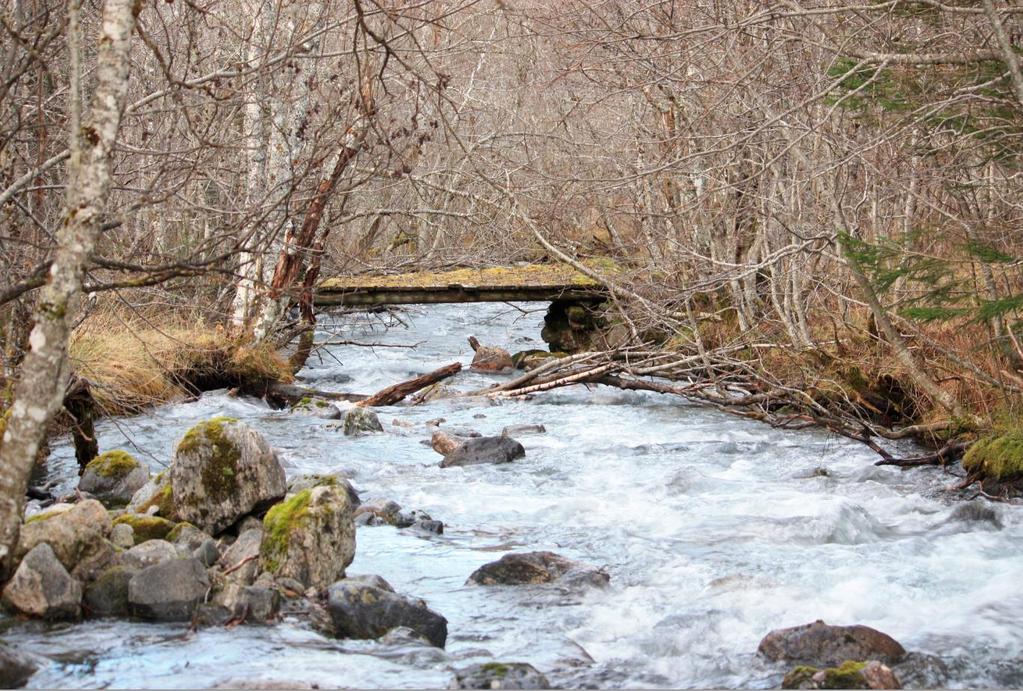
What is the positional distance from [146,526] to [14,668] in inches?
68.9

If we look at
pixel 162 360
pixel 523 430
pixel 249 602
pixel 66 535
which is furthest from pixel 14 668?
pixel 162 360

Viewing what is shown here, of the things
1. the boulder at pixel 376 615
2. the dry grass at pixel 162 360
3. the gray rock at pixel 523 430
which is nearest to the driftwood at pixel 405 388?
the dry grass at pixel 162 360

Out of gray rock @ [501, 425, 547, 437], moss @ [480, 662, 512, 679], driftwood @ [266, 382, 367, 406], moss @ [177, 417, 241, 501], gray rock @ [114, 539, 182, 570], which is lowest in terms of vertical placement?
moss @ [480, 662, 512, 679]

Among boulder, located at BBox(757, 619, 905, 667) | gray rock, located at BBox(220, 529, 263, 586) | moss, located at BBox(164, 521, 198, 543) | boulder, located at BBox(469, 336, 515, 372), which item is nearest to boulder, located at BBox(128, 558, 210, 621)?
gray rock, located at BBox(220, 529, 263, 586)

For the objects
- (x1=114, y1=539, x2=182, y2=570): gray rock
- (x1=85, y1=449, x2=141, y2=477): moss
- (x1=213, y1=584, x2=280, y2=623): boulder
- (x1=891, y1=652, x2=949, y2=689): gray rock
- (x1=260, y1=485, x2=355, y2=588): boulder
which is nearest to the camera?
(x1=891, y1=652, x2=949, y2=689): gray rock

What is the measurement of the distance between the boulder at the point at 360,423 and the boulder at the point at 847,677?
706 centimetres

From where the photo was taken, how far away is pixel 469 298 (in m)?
16.6

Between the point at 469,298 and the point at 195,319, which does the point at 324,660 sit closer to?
the point at 195,319

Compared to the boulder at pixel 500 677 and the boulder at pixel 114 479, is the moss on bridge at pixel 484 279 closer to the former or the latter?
the boulder at pixel 114 479

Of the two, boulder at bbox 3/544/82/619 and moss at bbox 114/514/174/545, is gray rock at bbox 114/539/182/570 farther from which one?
moss at bbox 114/514/174/545

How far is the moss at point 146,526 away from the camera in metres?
6.41

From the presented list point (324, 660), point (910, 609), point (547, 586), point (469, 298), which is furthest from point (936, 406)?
point (469, 298)

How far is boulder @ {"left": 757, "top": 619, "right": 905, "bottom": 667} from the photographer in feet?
17.3

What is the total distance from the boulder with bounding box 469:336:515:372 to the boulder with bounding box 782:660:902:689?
11.5 m
